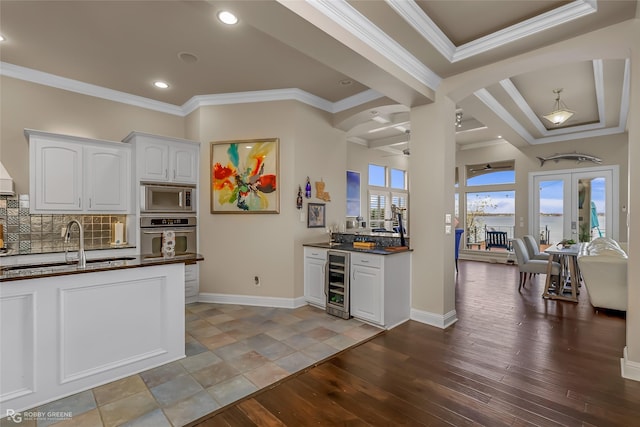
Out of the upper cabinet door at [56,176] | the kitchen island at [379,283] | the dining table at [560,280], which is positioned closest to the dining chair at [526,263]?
the dining table at [560,280]

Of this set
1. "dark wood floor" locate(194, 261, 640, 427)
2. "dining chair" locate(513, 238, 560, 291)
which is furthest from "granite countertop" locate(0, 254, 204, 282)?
"dining chair" locate(513, 238, 560, 291)

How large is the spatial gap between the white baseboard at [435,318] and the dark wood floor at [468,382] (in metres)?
0.09

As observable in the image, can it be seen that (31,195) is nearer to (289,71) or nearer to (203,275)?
(203,275)

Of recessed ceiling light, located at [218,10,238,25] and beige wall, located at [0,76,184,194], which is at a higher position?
recessed ceiling light, located at [218,10,238,25]

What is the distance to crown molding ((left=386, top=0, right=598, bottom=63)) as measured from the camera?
2432mm

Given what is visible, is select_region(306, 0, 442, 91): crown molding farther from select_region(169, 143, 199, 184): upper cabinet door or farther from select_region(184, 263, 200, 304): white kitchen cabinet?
select_region(184, 263, 200, 304): white kitchen cabinet

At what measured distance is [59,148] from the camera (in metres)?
3.61

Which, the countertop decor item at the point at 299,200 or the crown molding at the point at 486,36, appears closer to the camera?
the crown molding at the point at 486,36

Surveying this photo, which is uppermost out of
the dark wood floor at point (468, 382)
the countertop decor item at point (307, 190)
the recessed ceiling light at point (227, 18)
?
the recessed ceiling light at point (227, 18)

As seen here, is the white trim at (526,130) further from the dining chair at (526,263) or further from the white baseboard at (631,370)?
the white baseboard at (631,370)

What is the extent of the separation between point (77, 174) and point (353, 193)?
5.48m

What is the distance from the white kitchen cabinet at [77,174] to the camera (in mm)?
3477

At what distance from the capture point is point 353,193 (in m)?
7.65

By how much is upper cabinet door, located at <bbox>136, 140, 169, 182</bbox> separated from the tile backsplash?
0.96 meters
